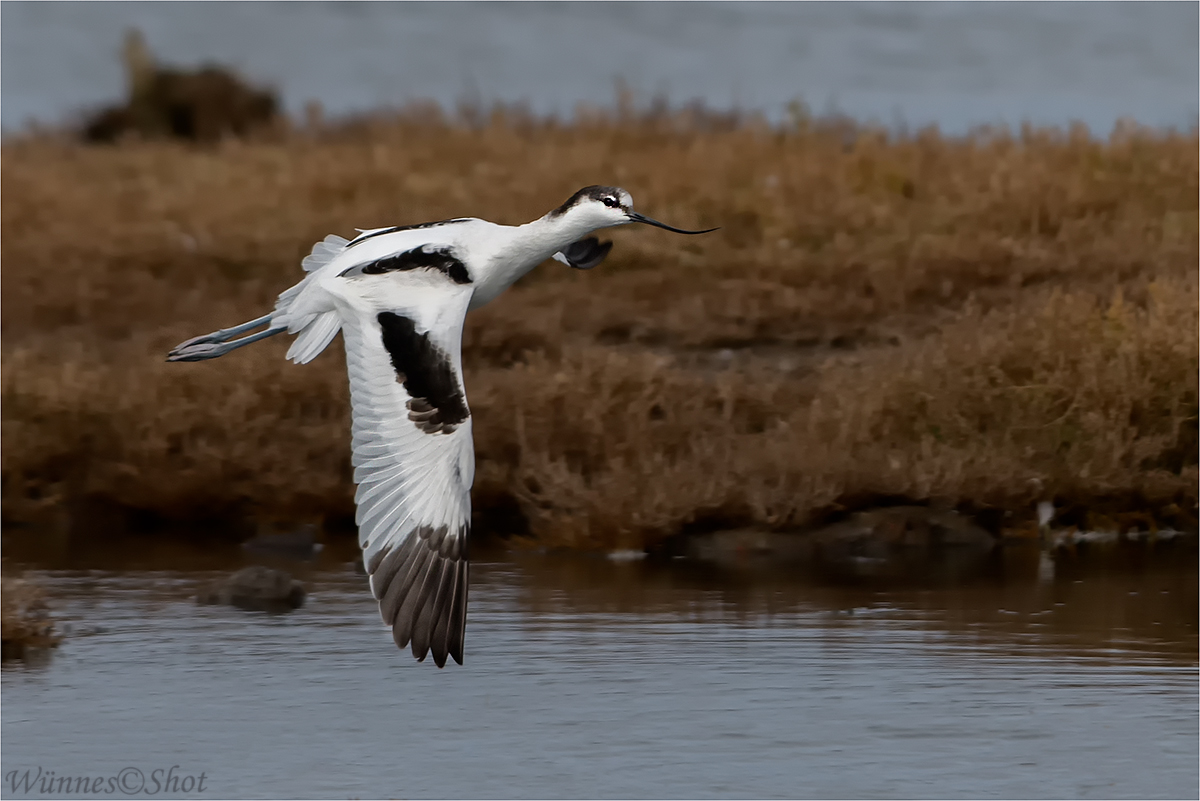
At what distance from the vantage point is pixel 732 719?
7.30m

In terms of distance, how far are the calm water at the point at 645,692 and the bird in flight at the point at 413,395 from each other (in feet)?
2.13

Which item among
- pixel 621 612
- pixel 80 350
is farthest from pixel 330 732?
pixel 80 350

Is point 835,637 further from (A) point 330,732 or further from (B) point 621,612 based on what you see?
(A) point 330,732

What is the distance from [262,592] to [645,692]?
2.07 metres

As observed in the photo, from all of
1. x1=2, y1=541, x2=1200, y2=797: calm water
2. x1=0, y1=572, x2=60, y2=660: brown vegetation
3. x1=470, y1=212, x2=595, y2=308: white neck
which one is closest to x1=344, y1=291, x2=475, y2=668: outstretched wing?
x1=470, y1=212, x2=595, y2=308: white neck

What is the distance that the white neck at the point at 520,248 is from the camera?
7.21m

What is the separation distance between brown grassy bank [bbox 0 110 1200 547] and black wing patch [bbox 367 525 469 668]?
141 inches

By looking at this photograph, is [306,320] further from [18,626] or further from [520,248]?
[18,626]

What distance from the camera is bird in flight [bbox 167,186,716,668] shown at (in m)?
6.42

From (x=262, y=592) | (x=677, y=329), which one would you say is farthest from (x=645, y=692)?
(x=677, y=329)

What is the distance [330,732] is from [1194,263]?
7.66 m

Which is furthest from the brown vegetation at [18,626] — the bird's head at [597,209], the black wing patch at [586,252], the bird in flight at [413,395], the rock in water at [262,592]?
the bird's head at [597,209]

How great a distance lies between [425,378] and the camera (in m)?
6.62

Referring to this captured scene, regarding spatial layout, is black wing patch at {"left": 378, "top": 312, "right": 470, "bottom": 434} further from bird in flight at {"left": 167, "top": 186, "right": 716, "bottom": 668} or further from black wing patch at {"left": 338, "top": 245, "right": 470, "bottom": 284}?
black wing patch at {"left": 338, "top": 245, "right": 470, "bottom": 284}
